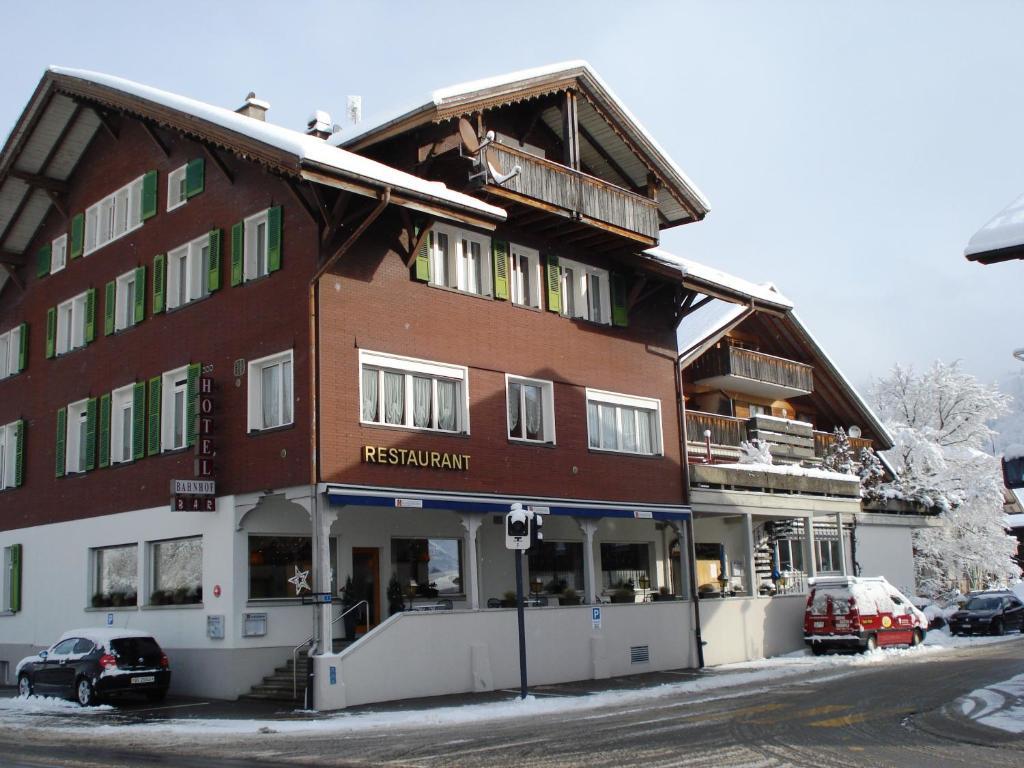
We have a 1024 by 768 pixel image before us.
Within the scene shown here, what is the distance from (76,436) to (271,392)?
8398 millimetres

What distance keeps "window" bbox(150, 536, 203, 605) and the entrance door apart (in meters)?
3.26

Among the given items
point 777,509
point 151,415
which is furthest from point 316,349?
point 777,509

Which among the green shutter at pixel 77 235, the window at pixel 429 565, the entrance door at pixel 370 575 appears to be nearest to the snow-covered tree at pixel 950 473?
the window at pixel 429 565

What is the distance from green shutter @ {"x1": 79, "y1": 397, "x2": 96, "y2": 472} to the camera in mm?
26375

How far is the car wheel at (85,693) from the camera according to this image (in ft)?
67.7

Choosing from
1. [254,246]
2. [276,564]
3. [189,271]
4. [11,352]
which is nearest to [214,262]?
[254,246]

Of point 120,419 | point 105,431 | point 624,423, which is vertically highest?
point 120,419

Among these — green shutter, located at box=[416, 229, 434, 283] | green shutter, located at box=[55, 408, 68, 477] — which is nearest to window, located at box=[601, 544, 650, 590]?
green shutter, located at box=[416, 229, 434, 283]

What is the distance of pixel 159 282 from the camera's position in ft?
82.0

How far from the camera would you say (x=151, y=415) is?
2445 centimetres

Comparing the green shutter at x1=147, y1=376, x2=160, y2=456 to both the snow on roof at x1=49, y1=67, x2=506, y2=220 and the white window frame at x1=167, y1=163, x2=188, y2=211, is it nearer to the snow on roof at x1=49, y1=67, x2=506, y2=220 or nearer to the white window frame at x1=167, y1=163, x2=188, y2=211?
the white window frame at x1=167, y1=163, x2=188, y2=211

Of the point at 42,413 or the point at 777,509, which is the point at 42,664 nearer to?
the point at 42,413

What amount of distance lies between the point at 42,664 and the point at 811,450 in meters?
25.4

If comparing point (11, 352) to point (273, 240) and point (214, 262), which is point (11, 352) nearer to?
point (214, 262)
